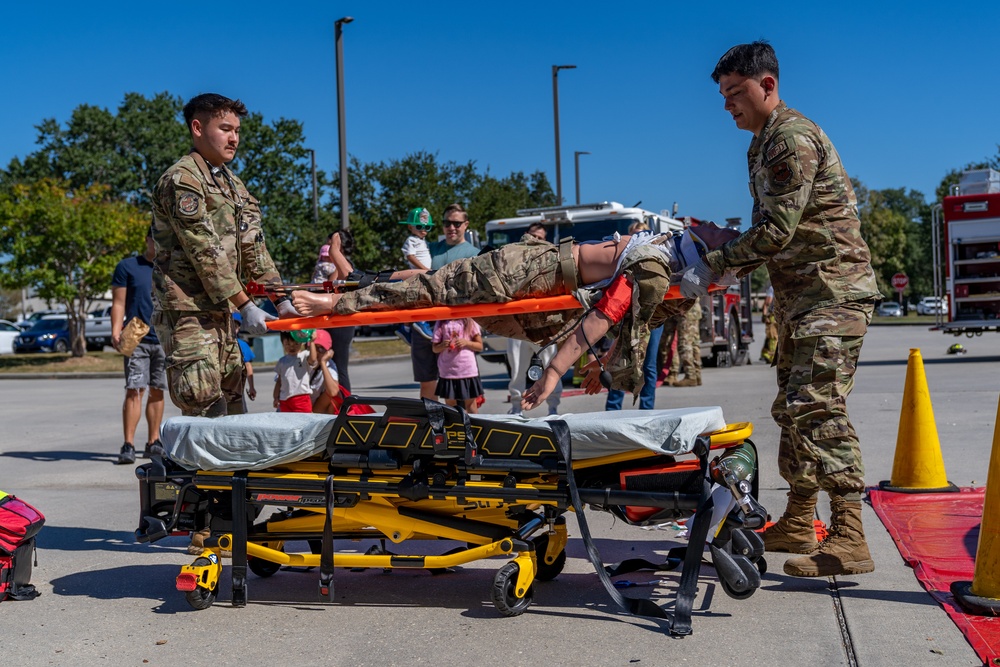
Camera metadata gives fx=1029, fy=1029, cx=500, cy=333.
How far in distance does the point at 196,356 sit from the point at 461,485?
1813 mm

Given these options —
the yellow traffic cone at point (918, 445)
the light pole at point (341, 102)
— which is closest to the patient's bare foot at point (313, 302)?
the yellow traffic cone at point (918, 445)

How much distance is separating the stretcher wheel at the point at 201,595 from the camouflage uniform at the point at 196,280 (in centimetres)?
113

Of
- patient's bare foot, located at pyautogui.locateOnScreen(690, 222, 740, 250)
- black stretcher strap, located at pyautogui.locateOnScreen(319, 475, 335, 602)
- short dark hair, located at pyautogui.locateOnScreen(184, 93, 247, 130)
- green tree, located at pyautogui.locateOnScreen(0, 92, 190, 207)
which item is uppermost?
green tree, located at pyautogui.locateOnScreen(0, 92, 190, 207)

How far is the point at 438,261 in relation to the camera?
909 cm

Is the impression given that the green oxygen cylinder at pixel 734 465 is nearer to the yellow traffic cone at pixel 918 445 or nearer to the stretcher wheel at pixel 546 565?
the stretcher wheel at pixel 546 565

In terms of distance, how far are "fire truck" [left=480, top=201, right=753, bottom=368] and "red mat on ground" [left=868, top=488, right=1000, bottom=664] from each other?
9.19 metres

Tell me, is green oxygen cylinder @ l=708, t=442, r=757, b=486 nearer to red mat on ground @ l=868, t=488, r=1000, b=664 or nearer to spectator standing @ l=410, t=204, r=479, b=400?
red mat on ground @ l=868, t=488, r=1000, b=664

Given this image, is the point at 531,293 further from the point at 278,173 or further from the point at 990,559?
the point at 278,173

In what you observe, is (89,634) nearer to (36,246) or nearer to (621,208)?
(621,208)

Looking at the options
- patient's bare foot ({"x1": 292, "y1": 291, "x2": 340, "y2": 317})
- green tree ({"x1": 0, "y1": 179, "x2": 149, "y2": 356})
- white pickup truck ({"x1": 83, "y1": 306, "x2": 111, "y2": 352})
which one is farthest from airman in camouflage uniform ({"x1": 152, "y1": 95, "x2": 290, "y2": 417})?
white pickup truck ({"x1": 83, "y1": 306, "x2": 111, "y2": 352})

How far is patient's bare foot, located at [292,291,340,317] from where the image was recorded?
517 cm

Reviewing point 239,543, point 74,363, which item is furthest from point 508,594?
point 74,363

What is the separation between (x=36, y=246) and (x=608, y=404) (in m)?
26.6

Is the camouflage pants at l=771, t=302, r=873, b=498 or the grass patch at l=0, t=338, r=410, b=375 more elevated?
the camouflage pants at l=771, t=302, r=873, b=498
